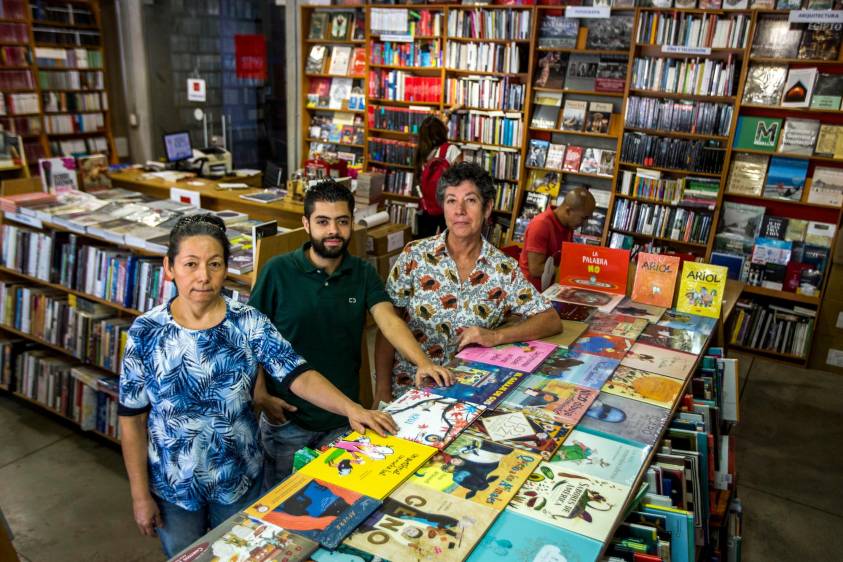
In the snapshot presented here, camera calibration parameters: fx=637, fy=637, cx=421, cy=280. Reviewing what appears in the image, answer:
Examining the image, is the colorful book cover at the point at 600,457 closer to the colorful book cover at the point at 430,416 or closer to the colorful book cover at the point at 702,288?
the colorful book cover at the point at 430,416

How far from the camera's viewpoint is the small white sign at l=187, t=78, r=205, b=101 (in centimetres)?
852

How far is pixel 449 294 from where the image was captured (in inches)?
95.6

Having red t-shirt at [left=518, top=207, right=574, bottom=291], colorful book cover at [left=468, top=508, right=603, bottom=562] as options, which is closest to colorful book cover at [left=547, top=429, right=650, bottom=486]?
colorful book cover at [left=468, top=508, right=603, bottom=562]

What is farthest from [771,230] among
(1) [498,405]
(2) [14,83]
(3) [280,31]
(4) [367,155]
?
(2) [14,83]

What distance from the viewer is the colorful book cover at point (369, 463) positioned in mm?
1494

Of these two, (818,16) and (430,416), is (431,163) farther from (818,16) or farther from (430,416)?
(430,416)

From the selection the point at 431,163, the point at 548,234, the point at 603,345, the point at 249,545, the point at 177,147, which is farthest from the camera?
the point at 177,147

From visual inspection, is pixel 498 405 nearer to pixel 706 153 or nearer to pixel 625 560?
pixel 625 560

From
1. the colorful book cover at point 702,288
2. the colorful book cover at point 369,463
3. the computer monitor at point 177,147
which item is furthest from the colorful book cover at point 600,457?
the computer monitor at point 177,147

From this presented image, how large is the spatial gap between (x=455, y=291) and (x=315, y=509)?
118 cm

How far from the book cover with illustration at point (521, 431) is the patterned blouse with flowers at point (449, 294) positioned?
2.08 ft

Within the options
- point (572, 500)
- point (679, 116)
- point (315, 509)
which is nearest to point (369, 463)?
point (315, 509)

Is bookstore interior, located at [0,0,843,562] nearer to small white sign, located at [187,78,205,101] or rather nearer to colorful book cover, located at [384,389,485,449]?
colorful book cover, located at [384,389,485,449]

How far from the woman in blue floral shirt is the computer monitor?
4.52 meters
